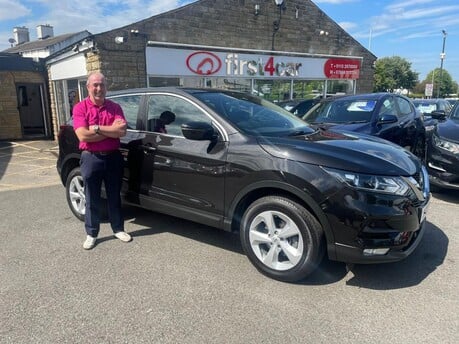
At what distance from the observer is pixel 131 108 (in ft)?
14.4

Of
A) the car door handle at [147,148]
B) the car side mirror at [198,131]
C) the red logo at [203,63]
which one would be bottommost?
the car door handle at [147,148]

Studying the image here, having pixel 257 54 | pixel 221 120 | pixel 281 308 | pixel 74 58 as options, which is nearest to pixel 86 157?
pixel 221 120

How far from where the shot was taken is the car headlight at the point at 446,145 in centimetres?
527

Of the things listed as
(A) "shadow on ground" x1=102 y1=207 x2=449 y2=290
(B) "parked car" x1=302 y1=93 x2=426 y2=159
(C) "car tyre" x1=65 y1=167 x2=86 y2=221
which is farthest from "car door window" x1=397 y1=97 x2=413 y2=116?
(C) "car tyre" x1=65 y1=167 x2=86 y2=221

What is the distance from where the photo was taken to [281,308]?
2867 mm

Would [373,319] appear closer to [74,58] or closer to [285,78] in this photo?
[74,58]

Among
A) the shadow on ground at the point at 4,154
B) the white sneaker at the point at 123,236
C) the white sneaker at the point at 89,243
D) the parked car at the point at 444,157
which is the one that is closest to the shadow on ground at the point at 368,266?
the white sneaker at the point at 123,236

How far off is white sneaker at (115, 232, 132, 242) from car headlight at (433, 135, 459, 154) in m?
4.50

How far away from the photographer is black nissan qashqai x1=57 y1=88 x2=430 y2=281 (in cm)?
292

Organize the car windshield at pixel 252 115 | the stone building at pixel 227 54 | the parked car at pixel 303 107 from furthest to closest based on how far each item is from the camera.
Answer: the stone building at pixel 227 54, the parked car at pixel 303 107, the car windshield at pixel 252 115

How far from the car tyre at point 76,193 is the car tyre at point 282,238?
7.83 feet

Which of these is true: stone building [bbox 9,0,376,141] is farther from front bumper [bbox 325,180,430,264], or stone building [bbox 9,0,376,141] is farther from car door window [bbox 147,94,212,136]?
front bumper [bbox 325,180,430,264]

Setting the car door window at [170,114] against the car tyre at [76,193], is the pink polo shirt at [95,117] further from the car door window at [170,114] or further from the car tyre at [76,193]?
the car tyre at [76,193]

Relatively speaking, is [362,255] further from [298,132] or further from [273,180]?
[298,132]
